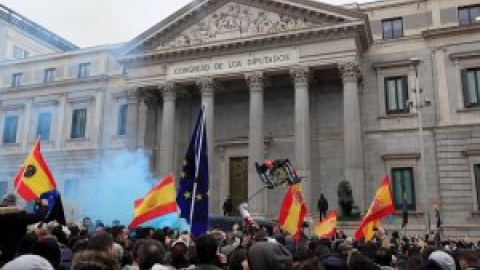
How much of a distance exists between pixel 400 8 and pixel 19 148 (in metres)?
33.7

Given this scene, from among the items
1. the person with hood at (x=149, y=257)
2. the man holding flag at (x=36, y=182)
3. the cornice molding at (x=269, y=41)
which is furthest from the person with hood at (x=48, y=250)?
the cornice molding at (x=269, y=41)

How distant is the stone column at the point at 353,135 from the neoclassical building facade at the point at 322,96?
0.06 m

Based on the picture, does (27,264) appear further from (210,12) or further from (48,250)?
(210,12)

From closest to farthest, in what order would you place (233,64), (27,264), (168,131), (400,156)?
(27,264)
(400,156)
(233,64)
(168,131)

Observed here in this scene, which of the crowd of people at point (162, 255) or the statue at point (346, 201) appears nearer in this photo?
the crowd of people at point (162, 255)

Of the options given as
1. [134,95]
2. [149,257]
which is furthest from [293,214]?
[134,95]

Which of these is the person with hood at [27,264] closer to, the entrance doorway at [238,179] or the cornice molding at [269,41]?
the cornice molding at [269,41]

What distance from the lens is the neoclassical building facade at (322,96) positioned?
29.8 metres

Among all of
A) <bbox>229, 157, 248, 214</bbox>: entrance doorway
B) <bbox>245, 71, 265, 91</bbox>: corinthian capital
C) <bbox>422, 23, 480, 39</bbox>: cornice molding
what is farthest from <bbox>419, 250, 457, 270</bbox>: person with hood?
<bbox>422, 23, 480, 39</bbox>: cornice molding

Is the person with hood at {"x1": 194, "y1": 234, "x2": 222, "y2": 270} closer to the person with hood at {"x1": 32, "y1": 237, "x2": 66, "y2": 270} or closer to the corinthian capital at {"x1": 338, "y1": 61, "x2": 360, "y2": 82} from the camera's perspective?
the person with hood at {"x1": 32, "y1": 237, "x2": 66, "y2": 270}

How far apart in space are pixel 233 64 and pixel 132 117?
338 inches

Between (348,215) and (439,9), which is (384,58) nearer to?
(439,9)

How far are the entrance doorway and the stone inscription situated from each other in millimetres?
6419

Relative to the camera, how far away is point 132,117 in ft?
119
